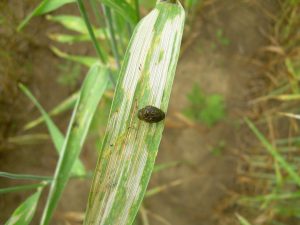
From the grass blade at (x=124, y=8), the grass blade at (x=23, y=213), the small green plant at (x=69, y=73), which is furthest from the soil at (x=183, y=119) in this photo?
the grass blade at (x=124, y=8)

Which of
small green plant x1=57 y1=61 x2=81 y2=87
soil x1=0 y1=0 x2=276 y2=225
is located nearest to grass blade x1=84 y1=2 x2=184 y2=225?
soil x1=0 y1=0 x2=276 y2=225

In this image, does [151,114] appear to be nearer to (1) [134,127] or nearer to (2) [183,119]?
(1) [134,127]

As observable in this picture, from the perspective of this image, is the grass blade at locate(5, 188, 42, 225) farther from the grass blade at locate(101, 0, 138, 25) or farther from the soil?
the soil

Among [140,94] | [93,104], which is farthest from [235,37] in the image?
[140,94]

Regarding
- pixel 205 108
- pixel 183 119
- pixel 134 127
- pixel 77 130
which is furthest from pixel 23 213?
pixel 205 108

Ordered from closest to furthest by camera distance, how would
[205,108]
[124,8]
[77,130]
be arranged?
[124,8] → [77,130] → [205,108]

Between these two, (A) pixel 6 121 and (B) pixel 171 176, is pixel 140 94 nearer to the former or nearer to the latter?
(B) pixel 171 176
